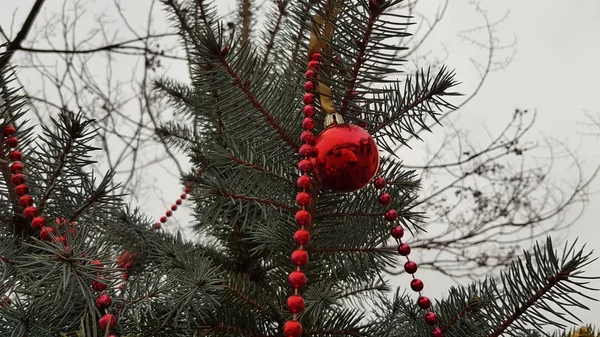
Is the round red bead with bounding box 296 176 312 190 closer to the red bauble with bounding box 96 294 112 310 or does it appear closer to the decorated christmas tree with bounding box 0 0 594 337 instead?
the decorated christmas tree with bounding box 0 0 594 337

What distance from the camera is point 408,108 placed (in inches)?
20.6

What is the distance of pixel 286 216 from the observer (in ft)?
2.00

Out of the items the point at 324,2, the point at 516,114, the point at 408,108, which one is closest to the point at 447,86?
the point at 408,108

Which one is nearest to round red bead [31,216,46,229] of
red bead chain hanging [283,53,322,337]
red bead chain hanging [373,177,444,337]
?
red bead chain hanging [283,53,322,337]

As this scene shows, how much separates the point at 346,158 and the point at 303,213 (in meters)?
0.07

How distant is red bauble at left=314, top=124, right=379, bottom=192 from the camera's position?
0.45 m

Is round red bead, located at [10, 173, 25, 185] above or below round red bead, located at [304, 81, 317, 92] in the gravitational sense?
below

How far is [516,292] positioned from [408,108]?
223mm

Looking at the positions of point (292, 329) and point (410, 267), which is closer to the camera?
point (292, 329)

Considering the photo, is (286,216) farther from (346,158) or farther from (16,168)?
(16,168)

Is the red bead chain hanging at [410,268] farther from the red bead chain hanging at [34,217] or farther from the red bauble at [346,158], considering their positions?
the red bead chain hanging at [34,217]

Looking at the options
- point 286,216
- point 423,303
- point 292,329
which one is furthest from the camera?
point 286,216

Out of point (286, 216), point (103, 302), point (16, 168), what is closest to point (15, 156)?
point (16, 168)

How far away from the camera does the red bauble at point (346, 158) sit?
0.45 metres
